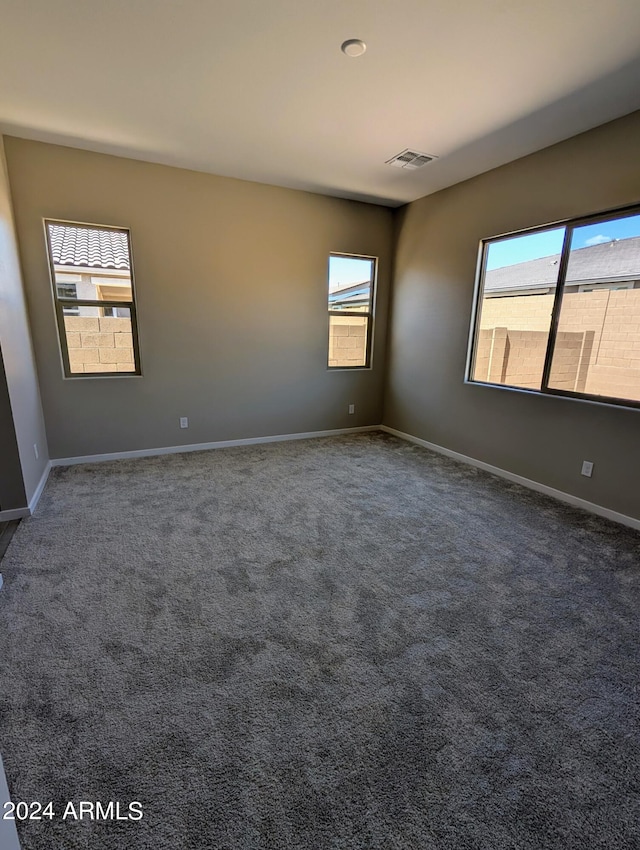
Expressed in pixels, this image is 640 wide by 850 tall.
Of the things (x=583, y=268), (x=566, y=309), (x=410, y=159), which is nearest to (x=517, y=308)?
(x=566, y=309)

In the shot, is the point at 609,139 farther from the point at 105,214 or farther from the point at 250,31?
the point at 105,214

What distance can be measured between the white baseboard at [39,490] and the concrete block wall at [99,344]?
3.20 ft

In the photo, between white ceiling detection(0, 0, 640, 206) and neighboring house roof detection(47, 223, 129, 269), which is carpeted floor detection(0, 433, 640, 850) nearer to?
neighboring house roof detection(47, 223, 129, 269)

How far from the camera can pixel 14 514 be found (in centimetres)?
278

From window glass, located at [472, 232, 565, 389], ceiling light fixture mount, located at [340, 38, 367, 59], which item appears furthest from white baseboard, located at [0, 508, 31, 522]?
window glass, located at [472, 232, 565, 389]

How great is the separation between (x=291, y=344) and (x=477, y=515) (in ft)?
9.26

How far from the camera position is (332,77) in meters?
2.32

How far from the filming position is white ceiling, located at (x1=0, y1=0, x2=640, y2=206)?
1.86m

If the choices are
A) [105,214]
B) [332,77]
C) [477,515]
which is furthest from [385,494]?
[105,214]

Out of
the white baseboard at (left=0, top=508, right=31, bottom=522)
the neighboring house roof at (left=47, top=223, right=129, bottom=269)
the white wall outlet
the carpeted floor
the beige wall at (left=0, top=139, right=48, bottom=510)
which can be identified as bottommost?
the carpeted floor

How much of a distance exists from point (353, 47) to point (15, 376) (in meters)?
3.04

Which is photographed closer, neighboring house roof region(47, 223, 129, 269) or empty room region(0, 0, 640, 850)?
empty room region(0, 0, 640, 850)

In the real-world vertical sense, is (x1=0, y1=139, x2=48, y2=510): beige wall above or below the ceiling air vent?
below

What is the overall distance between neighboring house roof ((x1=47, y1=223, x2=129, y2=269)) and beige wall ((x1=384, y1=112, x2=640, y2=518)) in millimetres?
3170
